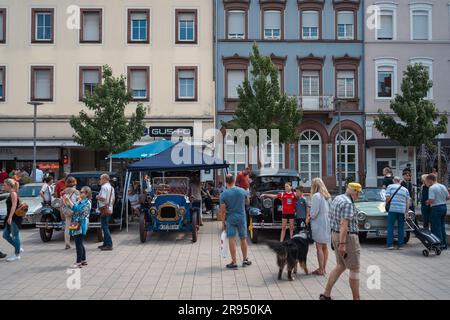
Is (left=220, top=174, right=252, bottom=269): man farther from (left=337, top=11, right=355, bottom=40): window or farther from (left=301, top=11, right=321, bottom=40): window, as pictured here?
(left=337, top=11, right=355, bottom=40): window

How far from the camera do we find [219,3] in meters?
29.6

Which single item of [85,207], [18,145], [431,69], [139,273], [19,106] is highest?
[431,69]

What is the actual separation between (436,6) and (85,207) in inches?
1079

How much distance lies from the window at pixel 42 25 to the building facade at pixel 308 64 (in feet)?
31.5

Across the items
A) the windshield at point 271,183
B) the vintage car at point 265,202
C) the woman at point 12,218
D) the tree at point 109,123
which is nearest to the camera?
the woman at point 12,218

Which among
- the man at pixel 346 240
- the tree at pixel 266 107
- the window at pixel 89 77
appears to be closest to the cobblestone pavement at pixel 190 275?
the man at pixel 346 240

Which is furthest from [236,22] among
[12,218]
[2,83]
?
[12,218]

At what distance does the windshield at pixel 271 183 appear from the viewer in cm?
1520

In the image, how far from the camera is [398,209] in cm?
1144

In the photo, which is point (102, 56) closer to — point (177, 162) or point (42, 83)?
point (42, 83)

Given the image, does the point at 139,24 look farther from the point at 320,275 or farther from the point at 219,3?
the point at 320,275

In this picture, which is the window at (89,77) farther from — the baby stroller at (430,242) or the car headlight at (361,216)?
the baby stroller at (430,242)

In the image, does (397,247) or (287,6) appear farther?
(287,6)
